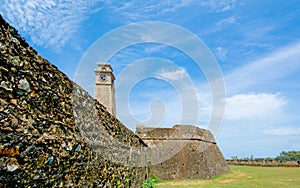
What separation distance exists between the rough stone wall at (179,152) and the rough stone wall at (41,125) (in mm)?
14045

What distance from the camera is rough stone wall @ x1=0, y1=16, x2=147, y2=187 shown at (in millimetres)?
2543

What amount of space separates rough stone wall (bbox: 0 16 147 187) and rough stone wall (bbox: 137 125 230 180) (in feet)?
46.1

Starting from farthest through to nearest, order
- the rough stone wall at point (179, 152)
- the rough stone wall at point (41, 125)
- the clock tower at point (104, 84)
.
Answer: the clock tower at point (104, 84)
the rough stone wall at point (179, 152)
the rough stone wall at point (41, 125)

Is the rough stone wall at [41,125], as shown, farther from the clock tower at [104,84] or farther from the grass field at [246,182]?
the clock tower at [104,84]

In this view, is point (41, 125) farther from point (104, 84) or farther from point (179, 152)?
point (104, 84)

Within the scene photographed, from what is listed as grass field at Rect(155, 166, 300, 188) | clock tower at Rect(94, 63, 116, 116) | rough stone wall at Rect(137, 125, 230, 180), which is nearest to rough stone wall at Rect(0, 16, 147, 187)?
grass field at Rect(155, 166, 300, 188)

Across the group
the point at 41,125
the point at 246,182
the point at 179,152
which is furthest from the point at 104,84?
the point at 41,125

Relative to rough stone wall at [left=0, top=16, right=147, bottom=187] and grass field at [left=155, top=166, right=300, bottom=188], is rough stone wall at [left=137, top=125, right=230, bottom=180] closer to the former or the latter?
grass field at [left=155, top=166, right=300, bottom=188]

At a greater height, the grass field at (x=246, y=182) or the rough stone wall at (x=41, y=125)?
the rough stone wall at (x=41, y=125)

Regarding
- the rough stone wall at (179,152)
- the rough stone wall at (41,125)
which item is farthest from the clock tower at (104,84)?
the rough stone wall at (41,125)

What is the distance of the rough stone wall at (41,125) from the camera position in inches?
100

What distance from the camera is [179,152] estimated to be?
63.0ft

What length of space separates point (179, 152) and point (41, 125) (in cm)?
1699

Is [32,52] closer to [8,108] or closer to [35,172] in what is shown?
[8,108]
